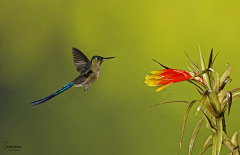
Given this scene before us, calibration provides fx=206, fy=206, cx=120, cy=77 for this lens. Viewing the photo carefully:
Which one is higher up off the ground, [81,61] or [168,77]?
[81,61]

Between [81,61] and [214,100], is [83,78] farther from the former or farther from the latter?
[214,100]

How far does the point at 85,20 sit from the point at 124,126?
68 cm

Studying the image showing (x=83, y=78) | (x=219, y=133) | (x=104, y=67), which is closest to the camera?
(x=219, y=133)

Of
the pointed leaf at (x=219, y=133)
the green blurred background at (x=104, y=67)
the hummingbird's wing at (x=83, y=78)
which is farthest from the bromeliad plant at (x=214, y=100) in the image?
the green blurred background at (x=104, y=67)

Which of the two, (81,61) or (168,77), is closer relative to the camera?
(168,77)

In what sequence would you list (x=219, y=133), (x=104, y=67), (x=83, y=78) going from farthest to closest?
(x=104, y=67) → (x=83, y=78) → (x=219, y=133)

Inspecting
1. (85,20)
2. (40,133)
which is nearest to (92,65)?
(85,20)

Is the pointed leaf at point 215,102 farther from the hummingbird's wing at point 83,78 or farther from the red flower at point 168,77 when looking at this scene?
the hummingbird's wing at point 83,78

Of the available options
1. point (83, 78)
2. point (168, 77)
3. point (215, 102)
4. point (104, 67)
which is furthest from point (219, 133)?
point (104, 67)

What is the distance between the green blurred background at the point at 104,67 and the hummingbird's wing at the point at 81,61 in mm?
182

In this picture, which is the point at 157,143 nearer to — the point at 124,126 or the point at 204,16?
the point at 124,126

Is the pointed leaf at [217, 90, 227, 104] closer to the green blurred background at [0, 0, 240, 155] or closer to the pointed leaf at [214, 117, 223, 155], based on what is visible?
the pointed leaf at [214, 117, 223, 155]

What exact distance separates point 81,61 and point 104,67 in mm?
230

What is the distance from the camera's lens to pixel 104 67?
1213 mm
